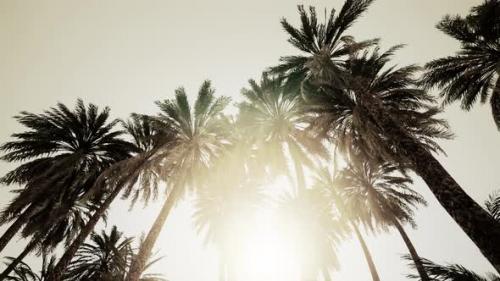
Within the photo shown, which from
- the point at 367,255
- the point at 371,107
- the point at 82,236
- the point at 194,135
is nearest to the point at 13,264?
the point at 82,236

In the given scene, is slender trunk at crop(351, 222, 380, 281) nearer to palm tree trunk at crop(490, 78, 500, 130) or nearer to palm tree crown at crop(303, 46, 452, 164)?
palm tree crown at crop(303, 46, 452, 164)

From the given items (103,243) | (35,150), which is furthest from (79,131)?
(103,243)

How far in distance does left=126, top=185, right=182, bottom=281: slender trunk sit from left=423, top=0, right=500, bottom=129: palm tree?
1358 centimetres

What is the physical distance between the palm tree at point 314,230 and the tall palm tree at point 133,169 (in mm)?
8892

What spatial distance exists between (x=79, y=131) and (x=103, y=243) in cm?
676

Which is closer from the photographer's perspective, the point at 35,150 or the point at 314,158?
the point at 35,150

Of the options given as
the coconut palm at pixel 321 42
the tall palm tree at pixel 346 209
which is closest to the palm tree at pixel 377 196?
the tall palm tree at pixel 346 209

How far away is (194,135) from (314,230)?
10137mm

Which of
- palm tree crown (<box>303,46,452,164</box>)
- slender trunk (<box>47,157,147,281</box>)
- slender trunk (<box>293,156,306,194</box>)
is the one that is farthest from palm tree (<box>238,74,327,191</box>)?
slender trunk (<box>47,157,147,281</box>)

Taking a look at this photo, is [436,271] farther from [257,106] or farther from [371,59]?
[257,106]

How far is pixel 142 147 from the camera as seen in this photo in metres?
15.7

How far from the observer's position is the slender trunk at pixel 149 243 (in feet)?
33.8

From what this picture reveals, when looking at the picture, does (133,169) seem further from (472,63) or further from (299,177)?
(472,63)

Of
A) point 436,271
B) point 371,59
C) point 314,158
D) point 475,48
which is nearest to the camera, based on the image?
point 436,271
